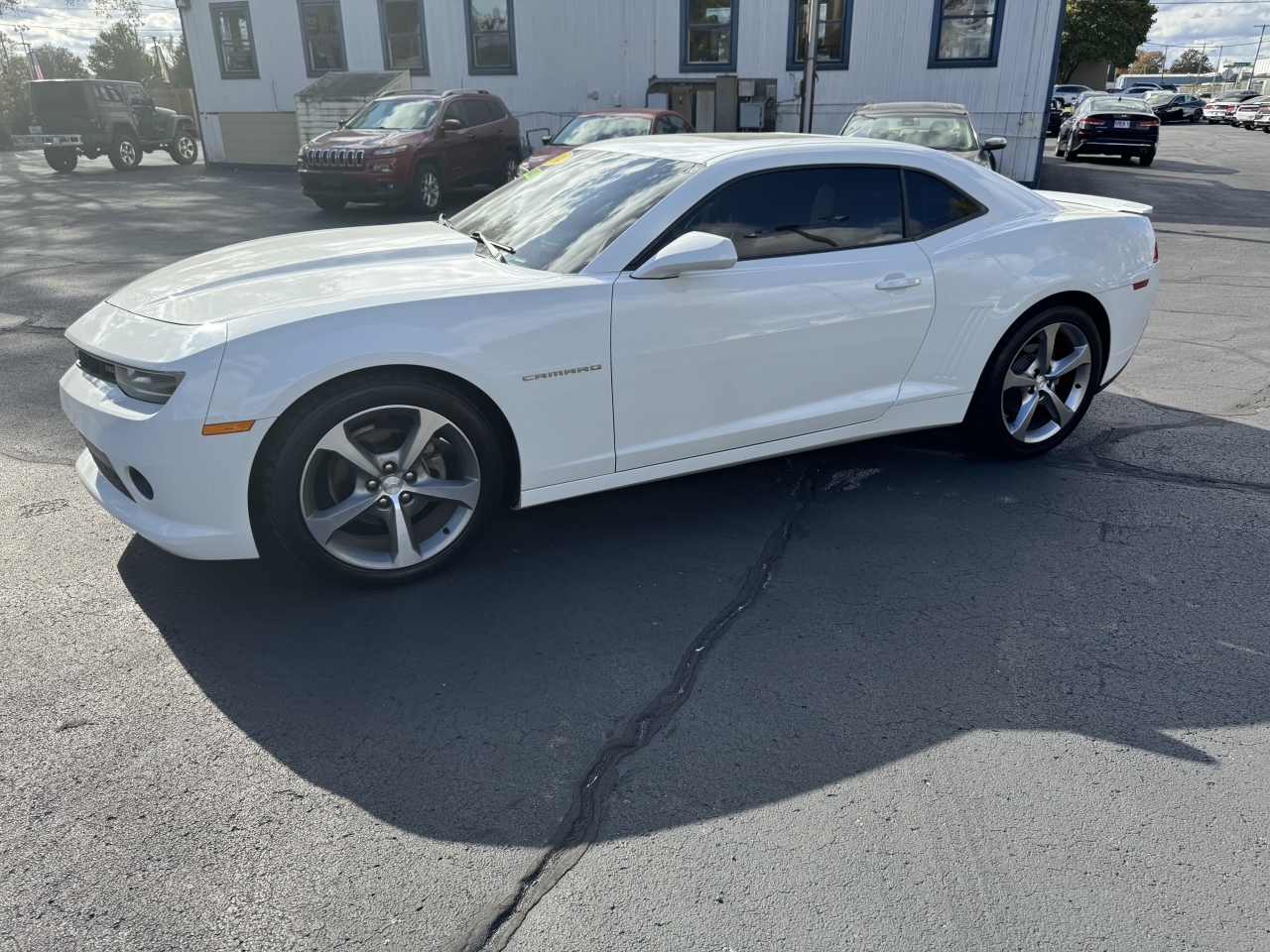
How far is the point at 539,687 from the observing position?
309 centimetres

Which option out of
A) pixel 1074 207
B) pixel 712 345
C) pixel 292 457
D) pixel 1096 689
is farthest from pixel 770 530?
pixel 1074 207

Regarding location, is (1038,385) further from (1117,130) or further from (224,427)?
(1117,130)

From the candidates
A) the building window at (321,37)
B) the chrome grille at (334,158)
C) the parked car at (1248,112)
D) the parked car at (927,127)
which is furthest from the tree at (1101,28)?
the chrome grille at (334,158)

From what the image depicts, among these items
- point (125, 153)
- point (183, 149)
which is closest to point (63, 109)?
point (125, 153)

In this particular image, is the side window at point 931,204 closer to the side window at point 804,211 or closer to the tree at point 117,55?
the side window at point 804,211

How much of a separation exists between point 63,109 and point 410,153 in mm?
12762

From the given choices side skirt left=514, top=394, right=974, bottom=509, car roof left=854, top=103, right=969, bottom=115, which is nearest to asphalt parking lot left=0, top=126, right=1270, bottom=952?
side skirt left=514, top=394, right=974, bottom=509

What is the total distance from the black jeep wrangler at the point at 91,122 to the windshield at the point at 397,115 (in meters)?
10.2

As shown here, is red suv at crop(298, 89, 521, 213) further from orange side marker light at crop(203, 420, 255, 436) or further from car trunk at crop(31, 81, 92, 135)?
orange side marker light at crop(203, 420, 255, 436)

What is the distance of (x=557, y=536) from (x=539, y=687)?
109 cm

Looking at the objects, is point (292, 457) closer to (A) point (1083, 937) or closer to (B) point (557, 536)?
(B) point (557, 536)

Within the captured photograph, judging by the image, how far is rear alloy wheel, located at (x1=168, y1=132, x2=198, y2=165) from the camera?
2417 cm

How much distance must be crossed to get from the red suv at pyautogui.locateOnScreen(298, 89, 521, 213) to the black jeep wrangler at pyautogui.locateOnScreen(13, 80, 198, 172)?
10262 mm

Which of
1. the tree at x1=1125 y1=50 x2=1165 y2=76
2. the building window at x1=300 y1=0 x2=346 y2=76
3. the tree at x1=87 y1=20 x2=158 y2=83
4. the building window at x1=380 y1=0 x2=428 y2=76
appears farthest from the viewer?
the tree at x1=1125 y1=50 x2=1165 y2=76
